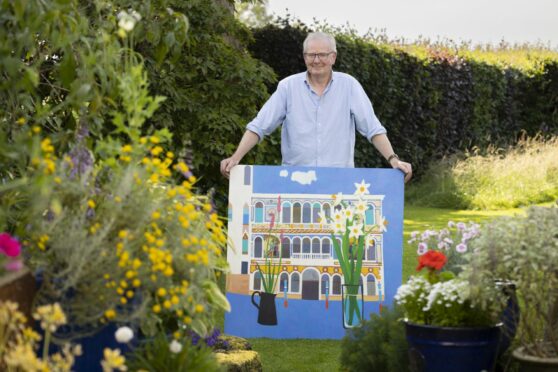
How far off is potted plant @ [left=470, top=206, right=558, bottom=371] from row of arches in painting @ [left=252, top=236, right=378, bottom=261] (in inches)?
81.6

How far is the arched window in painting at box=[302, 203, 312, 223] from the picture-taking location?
6027 millimetres

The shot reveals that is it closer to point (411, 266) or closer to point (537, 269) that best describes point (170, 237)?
point (537, 269)

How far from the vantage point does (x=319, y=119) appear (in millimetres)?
6078

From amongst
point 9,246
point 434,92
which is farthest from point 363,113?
point 434,92

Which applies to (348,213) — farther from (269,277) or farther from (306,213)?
(269,277)

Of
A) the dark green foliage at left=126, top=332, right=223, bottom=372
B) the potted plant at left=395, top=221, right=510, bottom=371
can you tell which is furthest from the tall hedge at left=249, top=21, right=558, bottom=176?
the dark green foliage at left=126, top=332, right=223, bottom=372

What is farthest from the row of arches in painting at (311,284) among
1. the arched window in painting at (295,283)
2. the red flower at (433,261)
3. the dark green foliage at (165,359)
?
the dark green foliage at (165,359)

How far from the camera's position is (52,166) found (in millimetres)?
3309

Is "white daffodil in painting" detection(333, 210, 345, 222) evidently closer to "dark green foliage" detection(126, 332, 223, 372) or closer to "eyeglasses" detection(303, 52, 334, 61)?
"eyeglasses" detection(303, 52, 334, 61)

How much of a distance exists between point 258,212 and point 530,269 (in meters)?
2.52

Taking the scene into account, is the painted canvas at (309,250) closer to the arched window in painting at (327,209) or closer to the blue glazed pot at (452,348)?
the arched window in painting at (327,209)

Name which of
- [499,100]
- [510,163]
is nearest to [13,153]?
[510,163]

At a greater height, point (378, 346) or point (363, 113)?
point (363, 113)

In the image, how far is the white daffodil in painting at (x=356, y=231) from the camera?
5.99 m
